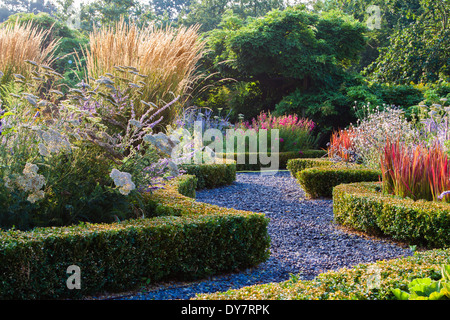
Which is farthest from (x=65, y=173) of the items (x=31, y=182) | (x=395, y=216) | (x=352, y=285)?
(x=395, y=216)

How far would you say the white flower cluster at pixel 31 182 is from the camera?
2697 mm

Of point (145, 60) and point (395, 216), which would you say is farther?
point (145, 60)

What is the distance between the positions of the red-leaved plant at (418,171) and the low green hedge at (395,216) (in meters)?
0.24

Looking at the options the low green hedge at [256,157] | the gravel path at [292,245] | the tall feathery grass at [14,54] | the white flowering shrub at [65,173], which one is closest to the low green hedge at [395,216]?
the gravel path at [292,245]

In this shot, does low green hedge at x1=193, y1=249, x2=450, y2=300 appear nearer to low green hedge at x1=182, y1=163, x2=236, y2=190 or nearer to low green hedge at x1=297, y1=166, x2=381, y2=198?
low green hedge at x1=297, y1=166, x2=381, y2=198

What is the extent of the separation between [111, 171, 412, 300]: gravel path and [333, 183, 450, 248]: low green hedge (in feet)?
0.46

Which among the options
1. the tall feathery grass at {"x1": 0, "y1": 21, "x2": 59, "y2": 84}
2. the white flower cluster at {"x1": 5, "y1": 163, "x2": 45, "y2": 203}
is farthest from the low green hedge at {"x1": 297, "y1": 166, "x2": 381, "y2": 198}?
the tall feathery grass at {"x1": 0, "y1": 21, "x2": 59, "y2": 84}

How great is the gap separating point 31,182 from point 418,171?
3657 millimetres

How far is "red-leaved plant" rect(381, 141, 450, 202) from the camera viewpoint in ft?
13.5

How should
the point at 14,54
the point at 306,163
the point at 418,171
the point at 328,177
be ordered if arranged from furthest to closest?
the point at 306,163 → the point at 328,177 → the point at 14,54 → the point at 418,171

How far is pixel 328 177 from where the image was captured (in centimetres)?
609

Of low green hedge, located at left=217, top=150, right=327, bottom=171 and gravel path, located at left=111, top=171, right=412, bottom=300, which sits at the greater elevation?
low green hedge, located at left=217, top=150, right=327, bottom=171

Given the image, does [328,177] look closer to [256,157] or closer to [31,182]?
[256,157]

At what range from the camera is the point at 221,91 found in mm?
16516
